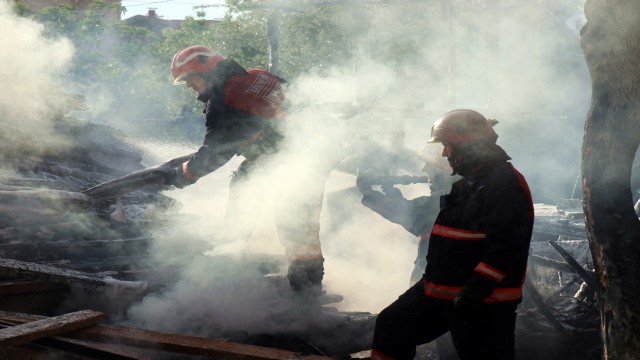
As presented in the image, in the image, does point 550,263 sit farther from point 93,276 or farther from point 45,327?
point 45,327

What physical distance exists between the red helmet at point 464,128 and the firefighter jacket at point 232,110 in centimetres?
228

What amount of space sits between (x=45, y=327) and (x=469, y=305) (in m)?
2.30

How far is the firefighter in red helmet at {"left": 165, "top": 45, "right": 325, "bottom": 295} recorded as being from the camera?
16.6 feet

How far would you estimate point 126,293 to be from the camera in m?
4.53

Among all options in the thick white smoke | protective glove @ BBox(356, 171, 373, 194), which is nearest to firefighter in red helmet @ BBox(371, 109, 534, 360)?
protective glove @ BBox(356, 171, 373, 194)

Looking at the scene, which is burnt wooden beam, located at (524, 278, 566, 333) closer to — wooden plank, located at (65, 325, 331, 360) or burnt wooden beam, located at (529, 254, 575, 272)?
burnt wooden beam, located at (529, 254, 575, 272)

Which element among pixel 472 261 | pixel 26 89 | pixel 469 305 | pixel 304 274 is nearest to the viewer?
pixel 469 305

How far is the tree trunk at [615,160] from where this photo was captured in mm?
2914

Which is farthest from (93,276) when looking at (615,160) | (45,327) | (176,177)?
(615,160)

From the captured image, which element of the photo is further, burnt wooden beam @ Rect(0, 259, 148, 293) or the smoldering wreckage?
burnt wooden beam @ Rect(0, 259, 148, 293)

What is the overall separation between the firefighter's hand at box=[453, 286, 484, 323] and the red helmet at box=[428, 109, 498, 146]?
0.82 metres

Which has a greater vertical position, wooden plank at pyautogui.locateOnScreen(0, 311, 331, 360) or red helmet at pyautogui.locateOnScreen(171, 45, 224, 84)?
red helmet at pyautogui.locateOnScreen(171, 45, 224, 84)

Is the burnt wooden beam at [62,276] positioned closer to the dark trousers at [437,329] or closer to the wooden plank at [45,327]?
the wooden plank at [45,327]

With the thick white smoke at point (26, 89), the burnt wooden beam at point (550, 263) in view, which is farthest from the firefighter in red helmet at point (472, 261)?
the thick white smoke at point (26, 89)
